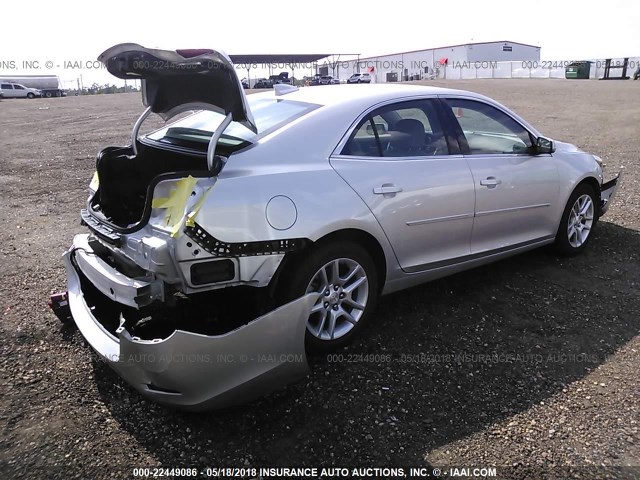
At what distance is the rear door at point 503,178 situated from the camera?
12.9 ft

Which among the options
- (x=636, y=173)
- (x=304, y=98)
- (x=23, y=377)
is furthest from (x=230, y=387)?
(x=636, y=173)

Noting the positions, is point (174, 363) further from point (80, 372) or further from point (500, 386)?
point (500, 386)

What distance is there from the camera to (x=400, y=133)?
367 centimetres

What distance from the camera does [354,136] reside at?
336 centimetres

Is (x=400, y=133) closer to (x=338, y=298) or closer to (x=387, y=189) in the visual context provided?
(x=387, y=189)

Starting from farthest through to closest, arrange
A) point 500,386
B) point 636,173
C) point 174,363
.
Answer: point 636,173 < point 500,386 < point 174,363

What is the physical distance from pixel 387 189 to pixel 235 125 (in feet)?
3.54

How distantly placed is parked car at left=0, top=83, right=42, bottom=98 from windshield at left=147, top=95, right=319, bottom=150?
182ft

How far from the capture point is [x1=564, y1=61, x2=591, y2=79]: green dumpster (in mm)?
50344

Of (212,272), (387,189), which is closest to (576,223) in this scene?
(387,189)

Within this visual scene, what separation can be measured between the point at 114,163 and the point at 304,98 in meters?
1.39

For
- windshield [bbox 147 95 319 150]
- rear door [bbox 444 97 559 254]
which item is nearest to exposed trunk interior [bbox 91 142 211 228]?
windshield [bbox 147 95 319 150]

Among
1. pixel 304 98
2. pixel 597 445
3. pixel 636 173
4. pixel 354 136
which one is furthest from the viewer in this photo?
pixel 636 173

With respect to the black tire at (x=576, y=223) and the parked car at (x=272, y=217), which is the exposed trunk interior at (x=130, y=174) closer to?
the parked car at (x=272, y=217)
